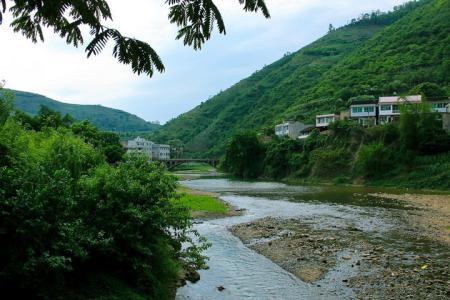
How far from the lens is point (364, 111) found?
9238cm

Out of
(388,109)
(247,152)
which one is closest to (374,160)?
(388,109)

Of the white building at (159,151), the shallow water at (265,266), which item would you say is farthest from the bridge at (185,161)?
the shallow water at (265,266)

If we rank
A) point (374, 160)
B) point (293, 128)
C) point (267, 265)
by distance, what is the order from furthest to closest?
1. point (293, 128)
2. point (374, 160)
3. point (267, 265)

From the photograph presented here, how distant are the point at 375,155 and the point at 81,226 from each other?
6688 centimetres

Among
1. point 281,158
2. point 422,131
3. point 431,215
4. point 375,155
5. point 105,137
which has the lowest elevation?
point 431,215

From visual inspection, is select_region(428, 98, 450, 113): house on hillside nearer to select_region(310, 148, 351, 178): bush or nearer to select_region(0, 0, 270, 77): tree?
select_region(310, 148, 351, 178): bush

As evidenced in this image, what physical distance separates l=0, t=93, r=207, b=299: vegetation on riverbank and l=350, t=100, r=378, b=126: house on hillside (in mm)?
82321

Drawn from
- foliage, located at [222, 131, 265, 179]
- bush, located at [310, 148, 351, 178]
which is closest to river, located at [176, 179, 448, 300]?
bush, located at [310, 148, 351, 178]

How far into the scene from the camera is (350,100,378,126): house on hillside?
91.3 metres

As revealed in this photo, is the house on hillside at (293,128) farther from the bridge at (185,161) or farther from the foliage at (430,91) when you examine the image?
the bridge at (185,161)

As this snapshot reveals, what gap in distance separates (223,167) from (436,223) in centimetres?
10580

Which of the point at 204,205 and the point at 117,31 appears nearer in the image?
the point at 117,31

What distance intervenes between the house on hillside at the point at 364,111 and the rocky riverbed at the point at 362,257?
2742 inches

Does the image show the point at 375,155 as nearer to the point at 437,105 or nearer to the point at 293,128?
the point at 437,105
